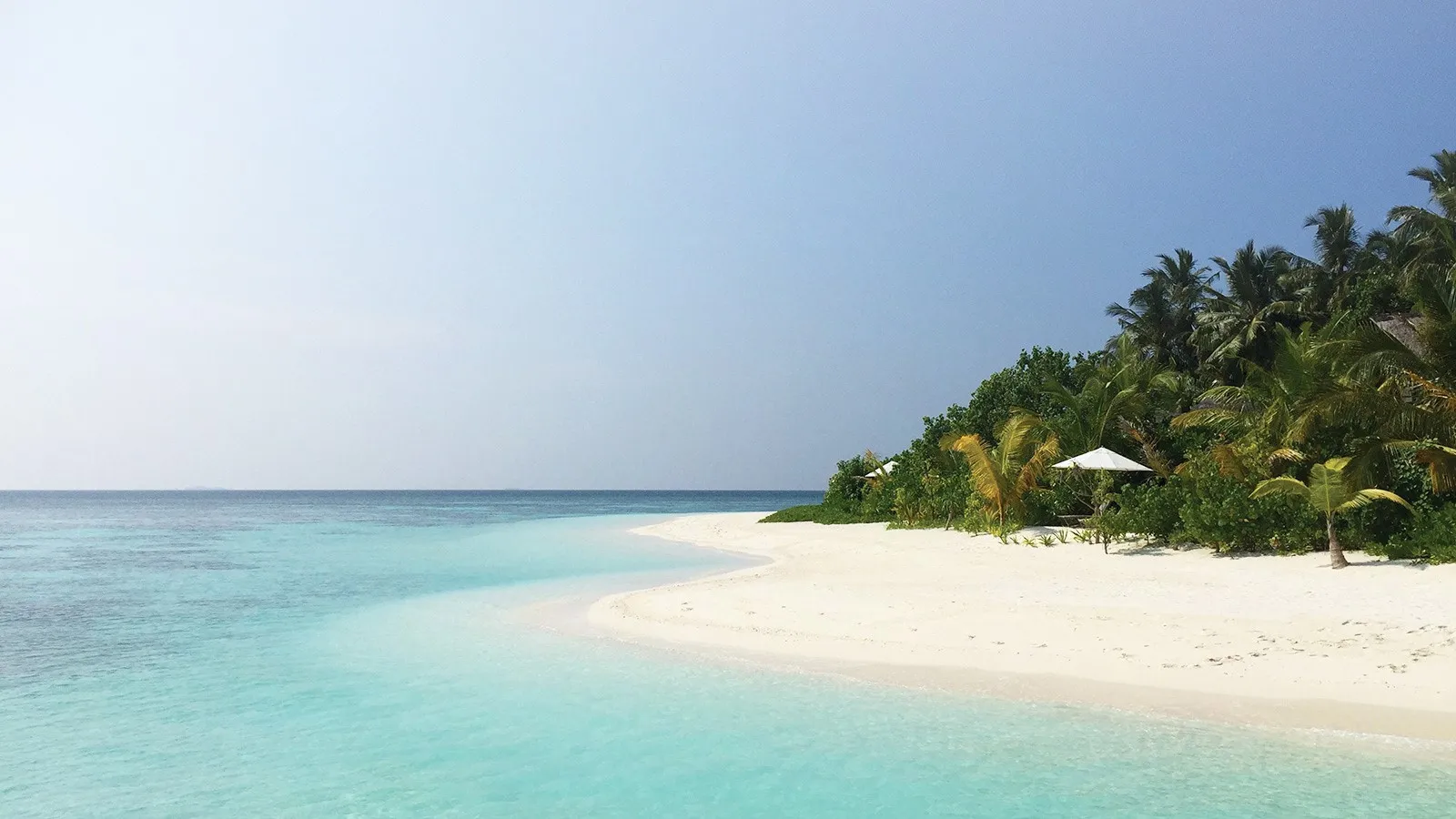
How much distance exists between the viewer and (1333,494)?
1311 cm

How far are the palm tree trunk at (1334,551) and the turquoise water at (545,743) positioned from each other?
7.40 m

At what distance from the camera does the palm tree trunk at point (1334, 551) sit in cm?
1278

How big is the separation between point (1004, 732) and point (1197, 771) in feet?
4.89

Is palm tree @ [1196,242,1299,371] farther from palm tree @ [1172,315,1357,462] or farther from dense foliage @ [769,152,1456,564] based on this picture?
palm tree @ [1172,315,1357,462]

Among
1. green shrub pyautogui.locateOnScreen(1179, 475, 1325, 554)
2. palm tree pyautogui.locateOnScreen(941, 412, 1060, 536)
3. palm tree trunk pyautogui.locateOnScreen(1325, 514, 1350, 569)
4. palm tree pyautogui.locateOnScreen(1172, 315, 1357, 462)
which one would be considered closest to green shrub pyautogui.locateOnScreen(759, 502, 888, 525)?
palm tree pyautogui.locateOnScreen(941, 412, 1060, 536)

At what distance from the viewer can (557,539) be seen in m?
34.9

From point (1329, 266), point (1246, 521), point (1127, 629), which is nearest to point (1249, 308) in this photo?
point (1329, 266)

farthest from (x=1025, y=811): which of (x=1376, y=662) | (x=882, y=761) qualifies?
(x=1376, y=662)

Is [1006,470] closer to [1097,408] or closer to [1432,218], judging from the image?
[1097,408]

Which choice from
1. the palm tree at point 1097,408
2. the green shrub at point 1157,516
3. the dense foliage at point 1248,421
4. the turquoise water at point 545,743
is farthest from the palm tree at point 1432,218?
the turquoise water at point 545,743

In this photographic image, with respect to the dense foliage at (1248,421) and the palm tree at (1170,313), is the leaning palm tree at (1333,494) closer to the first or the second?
the dense foliage at (1248,421)

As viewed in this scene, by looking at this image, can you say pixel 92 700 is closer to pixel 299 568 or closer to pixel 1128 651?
pixel 1128 651

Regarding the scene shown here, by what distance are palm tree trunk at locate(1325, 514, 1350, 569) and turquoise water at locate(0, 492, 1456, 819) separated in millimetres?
7400

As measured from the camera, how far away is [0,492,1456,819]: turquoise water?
6.12 meters
